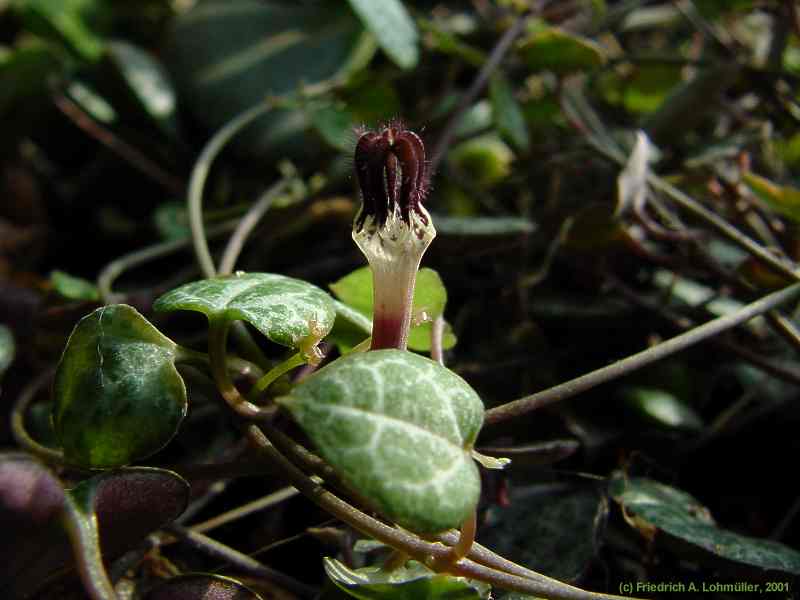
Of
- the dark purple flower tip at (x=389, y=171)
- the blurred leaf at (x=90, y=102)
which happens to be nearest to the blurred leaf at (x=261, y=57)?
the blurred leaf at (x=90, y=102)

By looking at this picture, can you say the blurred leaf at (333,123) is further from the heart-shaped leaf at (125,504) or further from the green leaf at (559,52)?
the heart-shaped leaf at (125,504)

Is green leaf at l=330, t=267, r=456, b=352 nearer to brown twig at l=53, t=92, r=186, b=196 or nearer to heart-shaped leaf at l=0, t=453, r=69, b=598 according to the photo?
heart-shaped leaf at l=0, t=453, r=69, b=598

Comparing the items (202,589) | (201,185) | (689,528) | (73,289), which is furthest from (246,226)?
(689,528)

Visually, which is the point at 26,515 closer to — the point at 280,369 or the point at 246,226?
the point at 280,369

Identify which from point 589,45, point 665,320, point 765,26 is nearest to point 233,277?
point 665,320

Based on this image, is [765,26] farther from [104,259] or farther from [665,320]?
[104,259]

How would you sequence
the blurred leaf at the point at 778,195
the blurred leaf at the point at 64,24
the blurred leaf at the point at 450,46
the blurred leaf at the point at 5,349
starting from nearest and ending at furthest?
the blurred leaf at the point at 5,349 → the blurred leaf at the point at 778,195 → the blurred leaf at the point at 450,46 → the blurred leaf at the point at 64,24
